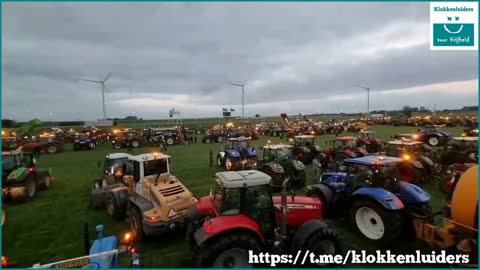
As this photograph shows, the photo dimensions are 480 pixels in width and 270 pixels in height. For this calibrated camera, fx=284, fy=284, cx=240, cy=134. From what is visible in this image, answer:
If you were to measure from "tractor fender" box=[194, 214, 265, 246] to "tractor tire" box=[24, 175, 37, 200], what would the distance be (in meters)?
9.03

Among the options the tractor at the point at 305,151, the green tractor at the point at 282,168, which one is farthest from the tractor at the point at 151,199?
the tractor at the point at 305,151

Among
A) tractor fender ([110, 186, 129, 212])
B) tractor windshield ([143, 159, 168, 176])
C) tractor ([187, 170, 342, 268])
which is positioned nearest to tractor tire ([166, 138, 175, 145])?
tractor fender ([110, 186, 129, 212])

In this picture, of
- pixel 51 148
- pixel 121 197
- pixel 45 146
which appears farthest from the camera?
pixel 51 148

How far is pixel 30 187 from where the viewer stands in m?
10.8

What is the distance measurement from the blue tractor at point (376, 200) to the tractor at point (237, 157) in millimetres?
5899

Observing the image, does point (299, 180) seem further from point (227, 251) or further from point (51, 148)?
point (51, 148)

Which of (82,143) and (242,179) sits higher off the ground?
(242,179)

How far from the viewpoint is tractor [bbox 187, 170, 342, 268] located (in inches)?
188

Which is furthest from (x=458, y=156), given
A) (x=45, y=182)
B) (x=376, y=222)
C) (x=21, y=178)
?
(x=45, y=182)

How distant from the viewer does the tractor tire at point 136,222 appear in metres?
6.67

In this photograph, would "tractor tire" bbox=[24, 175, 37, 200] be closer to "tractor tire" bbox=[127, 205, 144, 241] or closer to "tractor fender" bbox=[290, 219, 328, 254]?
"tractor tire" bbox=[127, 205, 144, 241]

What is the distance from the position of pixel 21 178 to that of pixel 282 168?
983cm

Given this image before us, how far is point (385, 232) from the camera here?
19.5 feet

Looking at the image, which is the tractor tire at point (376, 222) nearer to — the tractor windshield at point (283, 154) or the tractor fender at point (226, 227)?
the tractor fender at point (226, 227)
